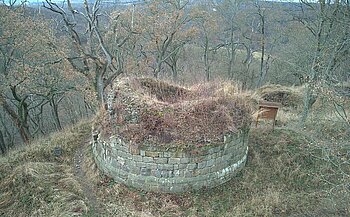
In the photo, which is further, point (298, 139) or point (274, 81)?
point (274, 81)

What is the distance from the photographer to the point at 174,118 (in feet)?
27.9

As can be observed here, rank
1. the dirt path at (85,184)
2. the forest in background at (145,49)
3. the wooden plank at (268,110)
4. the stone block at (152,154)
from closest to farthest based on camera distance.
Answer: the dirt path at (85,184) → the stone block at (152,154) → the wooden plank at (268,110) → the forest in background at (145,49)

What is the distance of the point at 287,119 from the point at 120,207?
802 centimetres

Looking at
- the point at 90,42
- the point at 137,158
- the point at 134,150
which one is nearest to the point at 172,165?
the point at 137,158

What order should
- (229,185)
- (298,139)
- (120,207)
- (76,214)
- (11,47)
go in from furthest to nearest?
(11,47) → (298,139) → (229,185) → (120,207) → (76,214)

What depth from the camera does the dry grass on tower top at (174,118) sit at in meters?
8.23

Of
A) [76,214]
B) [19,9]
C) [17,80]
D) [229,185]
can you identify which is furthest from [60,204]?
[19,9]

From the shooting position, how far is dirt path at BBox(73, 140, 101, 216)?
7.79 metres

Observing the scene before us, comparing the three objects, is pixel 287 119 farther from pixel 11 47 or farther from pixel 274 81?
pixel 11 47

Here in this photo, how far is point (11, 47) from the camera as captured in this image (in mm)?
14414

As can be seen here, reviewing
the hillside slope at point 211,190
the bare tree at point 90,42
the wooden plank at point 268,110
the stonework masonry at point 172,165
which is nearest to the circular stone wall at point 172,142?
the stonework masonry at point 172,165

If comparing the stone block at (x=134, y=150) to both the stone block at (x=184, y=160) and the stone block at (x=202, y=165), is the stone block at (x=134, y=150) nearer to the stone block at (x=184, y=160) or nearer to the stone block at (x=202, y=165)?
the stone block at (x=184, y=160)

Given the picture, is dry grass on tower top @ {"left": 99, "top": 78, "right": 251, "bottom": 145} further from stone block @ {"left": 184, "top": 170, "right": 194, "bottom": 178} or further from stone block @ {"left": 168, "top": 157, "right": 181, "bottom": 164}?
stone block @ {"left": 184, "top": 170, "right": 194, "bottom": 178}

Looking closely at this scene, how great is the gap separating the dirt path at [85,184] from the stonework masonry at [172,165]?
31.0 inches
